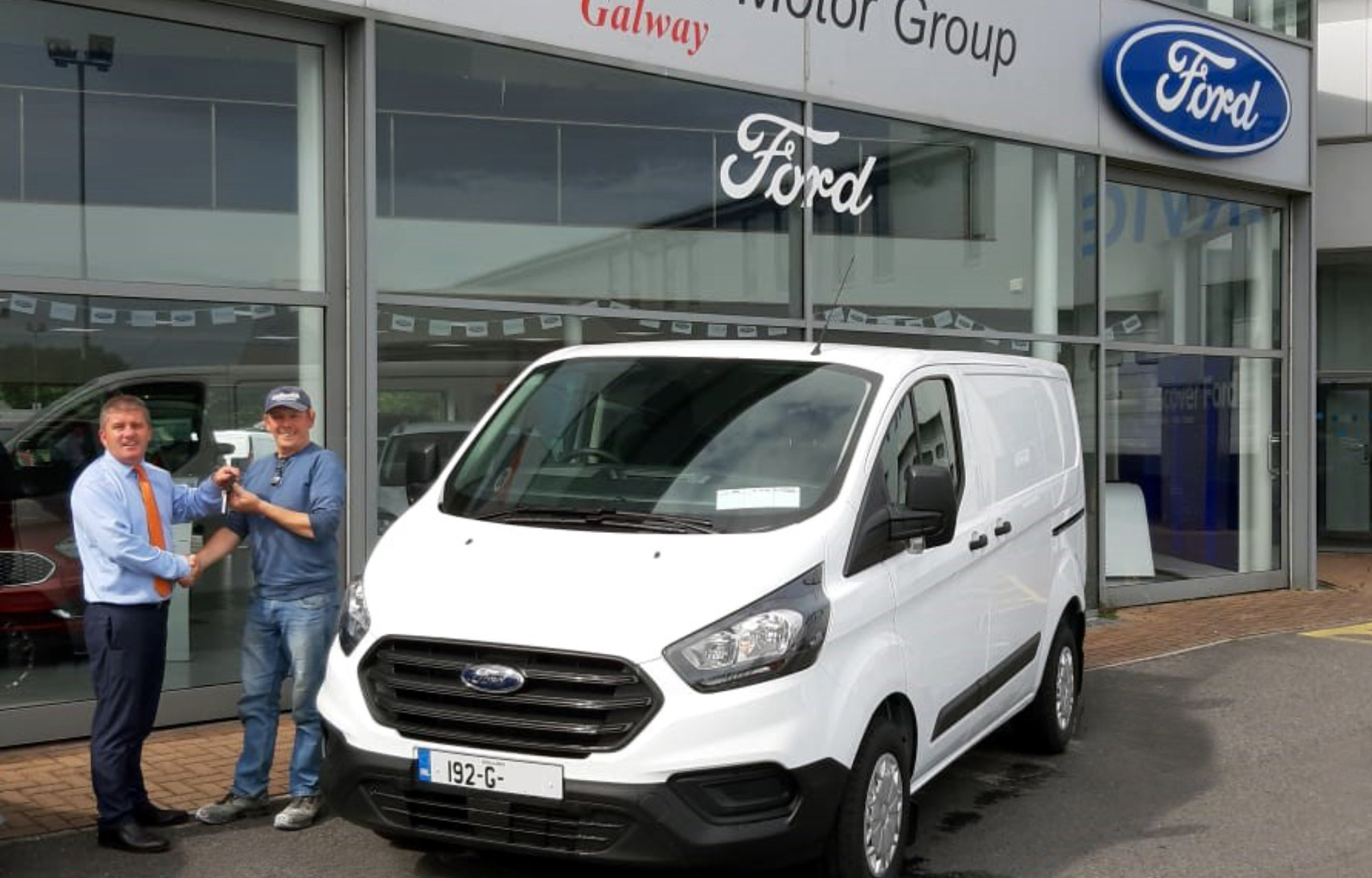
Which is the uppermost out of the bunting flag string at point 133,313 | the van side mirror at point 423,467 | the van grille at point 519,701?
the bunting flag string at point 133,313

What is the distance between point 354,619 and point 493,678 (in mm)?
689

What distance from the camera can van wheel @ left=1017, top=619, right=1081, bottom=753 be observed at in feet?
22.9

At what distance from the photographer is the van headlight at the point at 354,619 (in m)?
4.64

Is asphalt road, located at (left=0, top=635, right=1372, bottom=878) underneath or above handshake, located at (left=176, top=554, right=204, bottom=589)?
underneath

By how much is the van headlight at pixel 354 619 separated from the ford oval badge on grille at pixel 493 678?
0.45 metres

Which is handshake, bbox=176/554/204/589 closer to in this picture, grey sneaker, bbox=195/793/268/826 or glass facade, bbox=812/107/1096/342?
grey sneaker, bbox=195/793/268/826

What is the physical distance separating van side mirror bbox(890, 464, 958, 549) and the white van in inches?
0.4

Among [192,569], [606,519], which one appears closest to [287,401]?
[192,569]

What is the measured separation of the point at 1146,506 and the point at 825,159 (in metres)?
4.77

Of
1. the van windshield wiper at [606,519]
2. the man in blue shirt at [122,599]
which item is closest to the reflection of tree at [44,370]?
the man in blue shirt at [122,599]

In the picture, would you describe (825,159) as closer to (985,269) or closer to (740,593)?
(985,269)

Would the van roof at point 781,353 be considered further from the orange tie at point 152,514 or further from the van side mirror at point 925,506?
the orange tie at point 152,514

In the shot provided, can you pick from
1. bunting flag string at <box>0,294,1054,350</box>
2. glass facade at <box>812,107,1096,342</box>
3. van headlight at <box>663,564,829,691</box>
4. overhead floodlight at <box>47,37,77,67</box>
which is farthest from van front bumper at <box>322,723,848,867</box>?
glass facade at <box>812,107,1096,342</box>

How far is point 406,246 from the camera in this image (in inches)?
321
